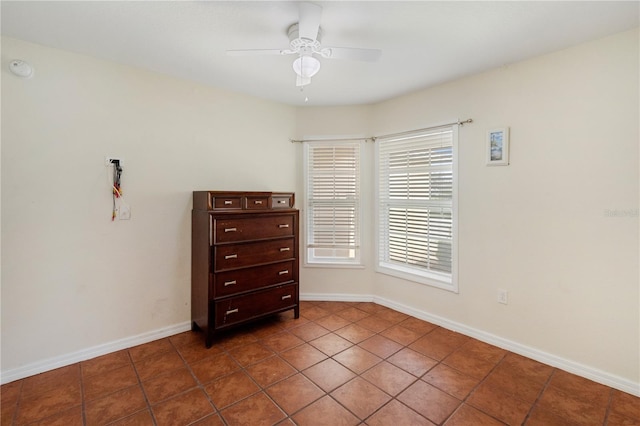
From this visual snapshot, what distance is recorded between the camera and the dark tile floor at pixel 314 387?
1.73 m

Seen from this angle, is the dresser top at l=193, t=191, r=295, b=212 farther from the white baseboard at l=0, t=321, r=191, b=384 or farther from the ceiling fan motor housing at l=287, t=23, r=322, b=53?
the ceiling fan motor housing at l=287, t=23, r=322, b=53

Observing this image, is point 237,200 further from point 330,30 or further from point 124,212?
point 330,30

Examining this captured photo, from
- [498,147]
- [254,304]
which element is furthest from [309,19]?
[254,304]

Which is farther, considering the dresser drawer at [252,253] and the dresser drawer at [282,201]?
the dresser drawer at [282,201]

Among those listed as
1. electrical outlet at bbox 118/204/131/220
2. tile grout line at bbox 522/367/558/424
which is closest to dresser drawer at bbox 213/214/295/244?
electrical outlet at bbox 118/204/131/220

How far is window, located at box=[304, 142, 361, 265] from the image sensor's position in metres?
3.56

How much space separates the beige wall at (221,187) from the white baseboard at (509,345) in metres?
0.04

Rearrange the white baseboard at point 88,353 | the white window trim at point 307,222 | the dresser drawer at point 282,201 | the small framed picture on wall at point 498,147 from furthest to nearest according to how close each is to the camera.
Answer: the white window trim at point 307,222
the dresser drawer at point 282,201
the small framed picture on wall at point 498,147
the white baseboard at point 88,353

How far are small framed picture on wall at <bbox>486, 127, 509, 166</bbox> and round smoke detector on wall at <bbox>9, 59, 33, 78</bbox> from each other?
3510 millimetres

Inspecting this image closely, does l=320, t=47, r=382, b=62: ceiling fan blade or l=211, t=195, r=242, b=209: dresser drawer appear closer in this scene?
l=320, t=47, r=382, b=62: ceiling fan blade

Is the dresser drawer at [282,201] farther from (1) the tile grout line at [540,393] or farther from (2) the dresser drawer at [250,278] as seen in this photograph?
(1) the tile grout line at [540,393]

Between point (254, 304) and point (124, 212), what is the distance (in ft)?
4.44

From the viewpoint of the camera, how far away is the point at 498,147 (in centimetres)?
250

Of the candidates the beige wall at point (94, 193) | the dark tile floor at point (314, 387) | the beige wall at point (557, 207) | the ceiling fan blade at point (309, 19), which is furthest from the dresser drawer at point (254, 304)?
the ceiling fan blade at point (309, 19)
